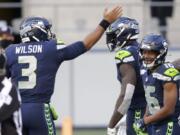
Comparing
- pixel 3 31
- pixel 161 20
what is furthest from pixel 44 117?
pixel 161 20

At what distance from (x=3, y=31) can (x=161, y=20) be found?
482 cm

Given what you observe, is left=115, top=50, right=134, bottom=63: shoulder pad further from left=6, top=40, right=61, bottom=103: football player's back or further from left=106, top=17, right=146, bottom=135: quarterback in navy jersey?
left=6, top=40, right=61, bottom=103: football player's back

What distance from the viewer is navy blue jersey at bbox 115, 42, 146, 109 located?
10.6 metres

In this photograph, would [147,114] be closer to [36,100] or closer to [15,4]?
[36,100]

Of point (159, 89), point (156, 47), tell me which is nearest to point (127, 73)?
point (156, 47)

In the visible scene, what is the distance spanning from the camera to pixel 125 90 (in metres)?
10.5

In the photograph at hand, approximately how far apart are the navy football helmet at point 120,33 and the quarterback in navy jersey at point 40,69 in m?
0.66

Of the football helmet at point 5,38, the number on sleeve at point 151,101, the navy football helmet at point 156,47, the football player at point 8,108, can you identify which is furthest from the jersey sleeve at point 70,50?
the football helmet at point 5,38

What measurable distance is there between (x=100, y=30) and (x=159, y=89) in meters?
0.80

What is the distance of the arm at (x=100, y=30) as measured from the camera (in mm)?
10094

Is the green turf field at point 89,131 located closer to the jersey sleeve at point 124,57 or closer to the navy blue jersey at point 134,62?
the navy blue jersey at point 134,62

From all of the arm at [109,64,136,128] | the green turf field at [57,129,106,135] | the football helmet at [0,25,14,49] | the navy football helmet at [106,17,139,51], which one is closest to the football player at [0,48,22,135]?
the arm at [109,64,136,128]

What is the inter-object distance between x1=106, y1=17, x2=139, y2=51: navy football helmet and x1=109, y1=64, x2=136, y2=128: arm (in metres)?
0.35

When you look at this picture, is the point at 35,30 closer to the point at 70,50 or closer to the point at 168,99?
the point at 70,50
